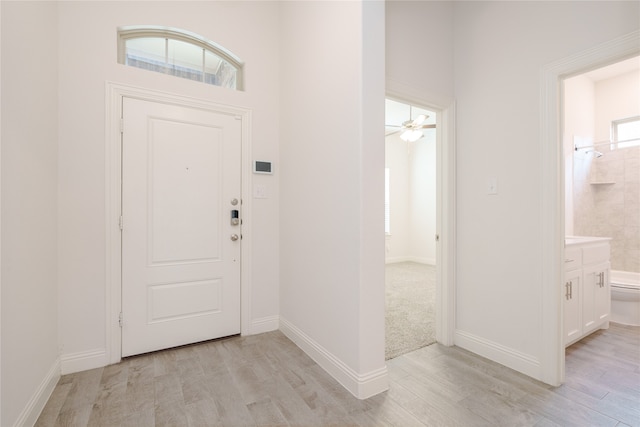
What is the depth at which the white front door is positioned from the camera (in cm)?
219

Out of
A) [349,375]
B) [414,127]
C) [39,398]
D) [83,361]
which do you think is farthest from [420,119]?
[39,398]

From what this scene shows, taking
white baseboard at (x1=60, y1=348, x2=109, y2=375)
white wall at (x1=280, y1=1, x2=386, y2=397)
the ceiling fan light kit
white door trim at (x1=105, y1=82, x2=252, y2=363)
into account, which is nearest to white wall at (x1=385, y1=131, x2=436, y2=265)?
the ceiling fan light kit

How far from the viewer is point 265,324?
8.84 ft

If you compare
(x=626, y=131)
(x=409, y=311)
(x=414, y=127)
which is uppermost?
(x=414, y=127)

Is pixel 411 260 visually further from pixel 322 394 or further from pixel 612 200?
pixel 322 394

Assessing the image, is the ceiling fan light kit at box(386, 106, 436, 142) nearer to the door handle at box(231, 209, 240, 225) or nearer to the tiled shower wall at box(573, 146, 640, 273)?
the tiled shower wall at box(573, 146, 640, 273)

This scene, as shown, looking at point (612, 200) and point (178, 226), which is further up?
point (612, 200)

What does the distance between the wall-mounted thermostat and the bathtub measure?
12.1ft

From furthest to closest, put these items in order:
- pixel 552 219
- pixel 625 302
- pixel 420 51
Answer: pixel 625 302 < pixel 420 51 < pixel 552 219

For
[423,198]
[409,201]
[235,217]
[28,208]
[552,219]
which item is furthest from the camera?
[409,201]

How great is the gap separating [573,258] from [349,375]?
2091 millimetres

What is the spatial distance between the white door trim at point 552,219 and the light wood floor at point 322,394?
20 cm

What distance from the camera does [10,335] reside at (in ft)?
4.34

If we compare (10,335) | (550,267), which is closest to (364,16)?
(550,267)
